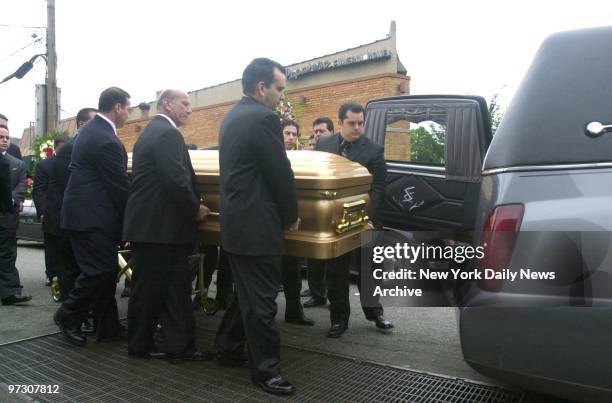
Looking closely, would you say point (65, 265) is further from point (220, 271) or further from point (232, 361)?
point (232, 361)

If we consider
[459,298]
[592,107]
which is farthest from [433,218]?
[592,107]

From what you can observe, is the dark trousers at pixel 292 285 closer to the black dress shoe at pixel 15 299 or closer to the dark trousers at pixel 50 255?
the dark trousers at pixel 50 255

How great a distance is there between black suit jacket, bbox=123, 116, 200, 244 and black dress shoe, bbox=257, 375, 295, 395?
109 centimetres

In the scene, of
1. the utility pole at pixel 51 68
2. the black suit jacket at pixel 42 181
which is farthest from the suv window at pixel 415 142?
the utility pole at pixel 51 68

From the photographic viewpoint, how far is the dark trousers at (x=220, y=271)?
453 centimetres

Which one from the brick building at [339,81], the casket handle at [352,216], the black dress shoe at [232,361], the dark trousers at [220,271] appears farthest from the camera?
the brick building at [339,81]

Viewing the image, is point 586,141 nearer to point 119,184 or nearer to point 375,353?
point 375,353

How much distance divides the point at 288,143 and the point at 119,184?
2.35 meters

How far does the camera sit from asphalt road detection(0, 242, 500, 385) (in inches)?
135

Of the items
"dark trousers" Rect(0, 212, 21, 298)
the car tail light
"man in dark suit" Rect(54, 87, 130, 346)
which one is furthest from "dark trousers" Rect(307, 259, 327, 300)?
"dark trousers" Rect(0, 212, 21, 298)

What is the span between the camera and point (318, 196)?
3082mm

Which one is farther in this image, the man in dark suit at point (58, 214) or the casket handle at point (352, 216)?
the man in dark suit at point (58, 214)

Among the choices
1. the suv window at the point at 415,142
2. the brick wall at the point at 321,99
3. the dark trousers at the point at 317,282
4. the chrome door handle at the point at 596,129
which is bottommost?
the dark trousers at the point at 317,282

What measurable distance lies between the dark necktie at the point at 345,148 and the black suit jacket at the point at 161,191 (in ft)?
4.50
